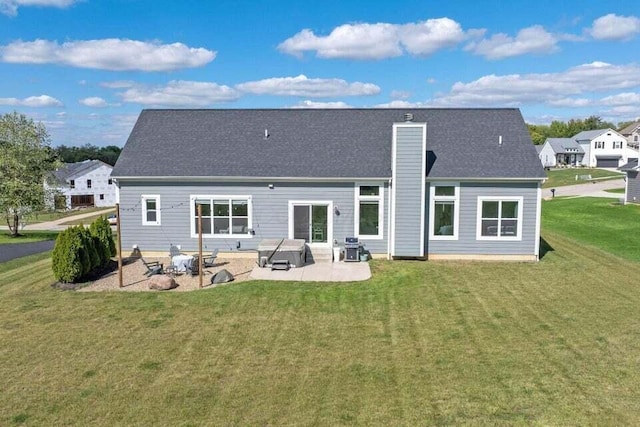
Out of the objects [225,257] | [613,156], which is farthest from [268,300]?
[613,156]

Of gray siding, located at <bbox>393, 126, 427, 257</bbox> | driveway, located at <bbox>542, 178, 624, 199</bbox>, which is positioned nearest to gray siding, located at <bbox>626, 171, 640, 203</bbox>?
driveway, located at <bbox>542, 178, 624, 199</bbox>

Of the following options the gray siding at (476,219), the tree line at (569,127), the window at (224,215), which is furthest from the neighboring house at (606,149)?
the window at (224,215)

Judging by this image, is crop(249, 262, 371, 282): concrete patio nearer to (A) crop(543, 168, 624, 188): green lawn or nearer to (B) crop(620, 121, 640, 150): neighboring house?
(A) crop(543, 168, 624, 188): green lawn

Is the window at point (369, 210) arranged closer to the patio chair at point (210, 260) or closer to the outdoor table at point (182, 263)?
the patio chair at point (210, 260)

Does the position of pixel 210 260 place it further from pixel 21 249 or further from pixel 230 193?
pixel 21 249

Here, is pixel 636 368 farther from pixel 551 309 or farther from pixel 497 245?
pixel 497 245

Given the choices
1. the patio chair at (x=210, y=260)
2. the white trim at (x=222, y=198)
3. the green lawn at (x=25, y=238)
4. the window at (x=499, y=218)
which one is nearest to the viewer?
the patio chair at (x=210, y=260)
